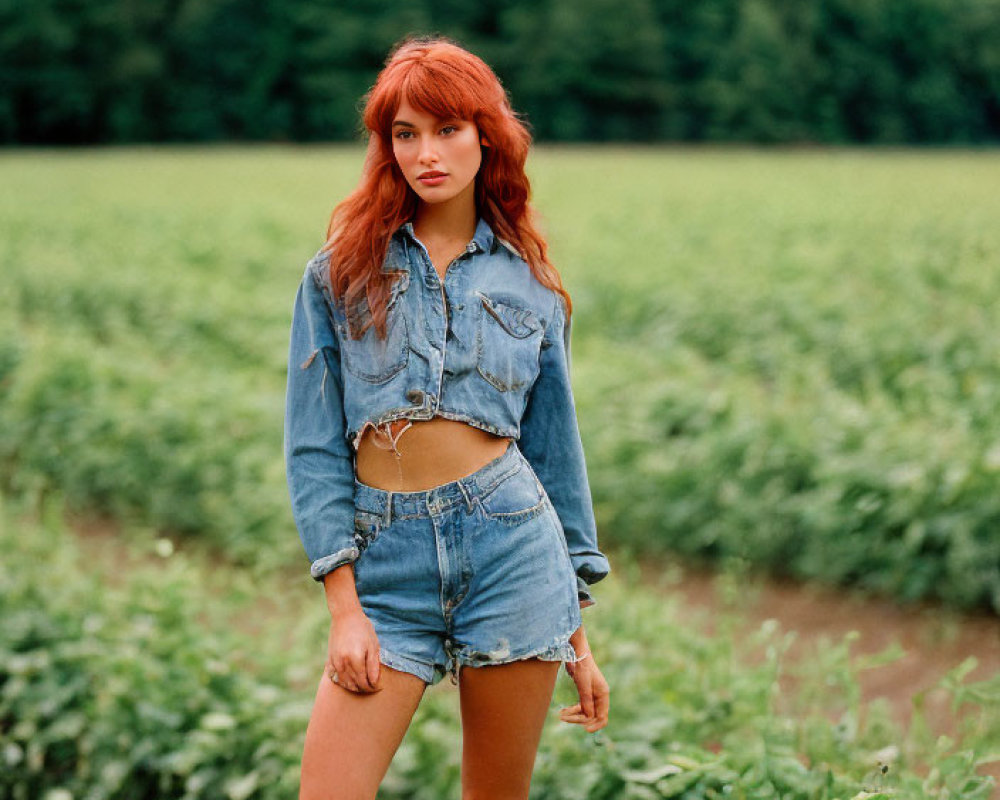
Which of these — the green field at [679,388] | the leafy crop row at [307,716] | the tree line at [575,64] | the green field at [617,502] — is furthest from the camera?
the tree line at [575,64]

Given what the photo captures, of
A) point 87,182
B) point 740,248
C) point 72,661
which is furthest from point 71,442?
point 87,182

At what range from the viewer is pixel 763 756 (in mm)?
2584

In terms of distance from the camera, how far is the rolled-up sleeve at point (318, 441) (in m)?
1.81

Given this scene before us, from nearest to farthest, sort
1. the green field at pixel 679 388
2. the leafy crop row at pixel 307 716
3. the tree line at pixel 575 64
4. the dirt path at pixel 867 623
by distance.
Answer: the leafy crop row at pixel 307 716, the dirt path at pixel 867 623, the green field at pixel 679 388, the tree line at pixel 575 64

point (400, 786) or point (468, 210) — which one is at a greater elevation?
point (468, 210)

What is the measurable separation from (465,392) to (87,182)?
24.1 meters

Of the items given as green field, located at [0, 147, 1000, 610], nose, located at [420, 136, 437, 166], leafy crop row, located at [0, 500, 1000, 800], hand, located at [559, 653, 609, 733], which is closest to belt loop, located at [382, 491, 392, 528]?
hand, located at [559, 653, 609, 733]

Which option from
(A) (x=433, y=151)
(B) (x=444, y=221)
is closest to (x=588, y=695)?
(B) (x=444, y=221)

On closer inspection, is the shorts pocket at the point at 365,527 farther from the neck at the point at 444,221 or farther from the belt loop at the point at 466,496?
the neck at the point at 444,221

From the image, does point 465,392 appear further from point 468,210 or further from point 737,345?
point 737,345

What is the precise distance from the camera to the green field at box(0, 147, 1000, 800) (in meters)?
3.01

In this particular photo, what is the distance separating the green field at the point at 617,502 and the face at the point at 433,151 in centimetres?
31

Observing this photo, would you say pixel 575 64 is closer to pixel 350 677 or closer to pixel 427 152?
pixel 427 152

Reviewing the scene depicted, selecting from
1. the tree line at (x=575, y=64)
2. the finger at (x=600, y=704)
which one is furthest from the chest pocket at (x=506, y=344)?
the tree line at (x=575, y=64)
